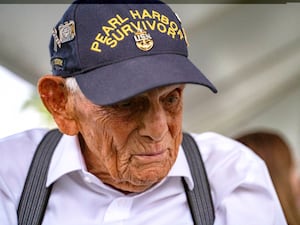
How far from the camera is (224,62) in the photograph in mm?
1388

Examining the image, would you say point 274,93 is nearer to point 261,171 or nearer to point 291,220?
point 291,220

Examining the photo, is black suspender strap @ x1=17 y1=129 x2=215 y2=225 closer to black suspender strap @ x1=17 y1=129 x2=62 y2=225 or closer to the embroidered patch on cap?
black suspender strap @ x1=17 y1=129 x2=62 y2=225

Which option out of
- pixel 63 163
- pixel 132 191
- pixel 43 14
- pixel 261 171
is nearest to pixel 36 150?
pixel 63 163

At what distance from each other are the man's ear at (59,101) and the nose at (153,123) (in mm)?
142

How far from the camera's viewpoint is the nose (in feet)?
2.26

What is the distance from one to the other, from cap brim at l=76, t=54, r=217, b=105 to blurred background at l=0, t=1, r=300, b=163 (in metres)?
0.23

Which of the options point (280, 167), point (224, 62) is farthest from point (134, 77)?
point (224, 62)

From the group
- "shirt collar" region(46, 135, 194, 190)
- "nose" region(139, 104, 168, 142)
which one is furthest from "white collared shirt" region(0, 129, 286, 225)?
"nose" region(139, 104, 168, 142)

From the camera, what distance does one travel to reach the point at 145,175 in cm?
72

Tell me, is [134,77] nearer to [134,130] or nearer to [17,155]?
[134,130]

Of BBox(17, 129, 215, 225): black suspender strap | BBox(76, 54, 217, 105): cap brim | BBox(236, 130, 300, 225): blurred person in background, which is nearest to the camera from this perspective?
BBox(76, 54, 217, 105): cap brim

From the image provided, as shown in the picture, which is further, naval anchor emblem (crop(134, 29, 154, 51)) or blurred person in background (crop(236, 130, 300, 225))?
blurred person in background (crop(236, 130, 300, 225))

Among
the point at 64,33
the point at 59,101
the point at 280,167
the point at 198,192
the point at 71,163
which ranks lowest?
the point at 280,167

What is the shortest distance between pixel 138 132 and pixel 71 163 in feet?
0.58
